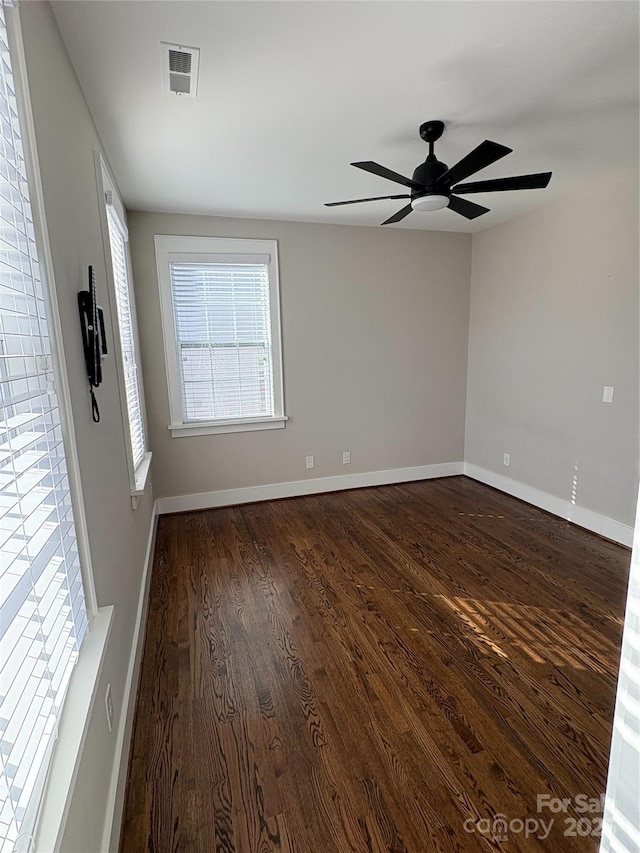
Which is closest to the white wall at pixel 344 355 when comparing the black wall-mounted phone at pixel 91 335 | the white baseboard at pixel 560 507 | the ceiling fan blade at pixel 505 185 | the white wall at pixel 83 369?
the white baseboard at pixel 560 507

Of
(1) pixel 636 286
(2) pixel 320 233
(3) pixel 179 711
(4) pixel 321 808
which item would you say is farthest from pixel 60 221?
(1) pixel 636 286

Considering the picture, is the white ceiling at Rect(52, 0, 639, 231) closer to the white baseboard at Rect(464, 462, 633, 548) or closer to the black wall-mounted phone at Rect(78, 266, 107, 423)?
the black wall-mounted phone at Rect(78, 266, 107, 423)

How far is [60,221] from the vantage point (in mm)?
1261

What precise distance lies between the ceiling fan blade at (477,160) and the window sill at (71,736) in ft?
7.52

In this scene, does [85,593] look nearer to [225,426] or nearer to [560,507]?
[225,426]

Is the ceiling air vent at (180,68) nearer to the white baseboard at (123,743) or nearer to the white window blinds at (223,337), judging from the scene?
the white window blinds at (223,337)

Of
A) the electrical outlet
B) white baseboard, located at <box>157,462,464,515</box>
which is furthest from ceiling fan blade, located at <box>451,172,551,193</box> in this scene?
white baseboard, located at <box>157,462,464,515</box>

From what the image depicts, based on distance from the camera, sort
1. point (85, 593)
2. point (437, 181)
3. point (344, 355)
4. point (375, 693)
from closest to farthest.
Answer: point (85, 593)
point (375, 693)
point (437, 181)
point (344, 355)

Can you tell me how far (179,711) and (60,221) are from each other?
1.90 metres

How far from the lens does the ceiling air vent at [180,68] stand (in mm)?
1584

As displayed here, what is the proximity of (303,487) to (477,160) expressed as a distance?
3.10 m

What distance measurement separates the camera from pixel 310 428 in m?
4.16

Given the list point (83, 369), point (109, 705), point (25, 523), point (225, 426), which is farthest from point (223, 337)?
point (25, 523)

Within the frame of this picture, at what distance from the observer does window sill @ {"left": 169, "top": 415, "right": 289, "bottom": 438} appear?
3758mm
